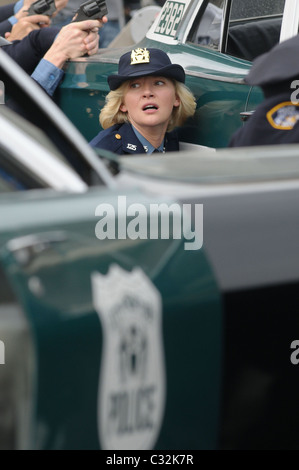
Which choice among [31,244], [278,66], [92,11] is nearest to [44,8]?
[92,11]

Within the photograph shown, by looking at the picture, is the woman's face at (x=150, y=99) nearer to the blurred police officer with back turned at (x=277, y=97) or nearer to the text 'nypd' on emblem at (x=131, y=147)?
the text 'nypd' on emblem at (x=131, y=147)

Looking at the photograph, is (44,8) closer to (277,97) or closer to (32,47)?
(32,47)

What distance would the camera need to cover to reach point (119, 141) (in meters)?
4.54

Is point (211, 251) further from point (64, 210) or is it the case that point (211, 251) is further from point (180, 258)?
point (64, 210)

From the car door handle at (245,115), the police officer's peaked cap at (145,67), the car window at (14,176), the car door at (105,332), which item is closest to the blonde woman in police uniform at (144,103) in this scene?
the police officer's peaked cap at (145,67)

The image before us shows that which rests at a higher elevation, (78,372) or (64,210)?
(64,210)

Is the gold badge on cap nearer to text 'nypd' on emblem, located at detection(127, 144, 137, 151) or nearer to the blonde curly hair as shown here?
the blonde curly hair

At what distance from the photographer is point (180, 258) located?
1.94 m

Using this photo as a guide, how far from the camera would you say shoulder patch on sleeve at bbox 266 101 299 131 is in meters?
2.95

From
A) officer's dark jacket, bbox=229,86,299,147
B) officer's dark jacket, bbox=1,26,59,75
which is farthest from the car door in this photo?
officer's dark jacket, bbox=1,26,59,75

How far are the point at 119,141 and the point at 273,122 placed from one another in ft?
5.37

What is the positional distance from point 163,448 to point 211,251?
411 mm
